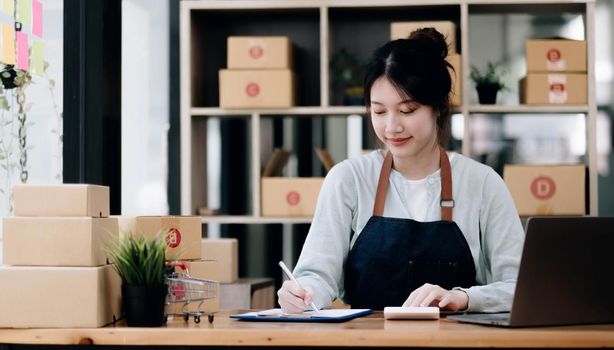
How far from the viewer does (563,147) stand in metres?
4.62

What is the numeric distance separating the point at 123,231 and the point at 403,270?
0.76 metres

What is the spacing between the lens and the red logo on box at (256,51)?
4.04 m

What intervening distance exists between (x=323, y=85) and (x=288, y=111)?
7.5 inches

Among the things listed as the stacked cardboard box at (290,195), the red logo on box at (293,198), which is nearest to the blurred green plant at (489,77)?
the stacked cardboard box at (290,195)

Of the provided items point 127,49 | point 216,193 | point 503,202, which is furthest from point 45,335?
point 216,193

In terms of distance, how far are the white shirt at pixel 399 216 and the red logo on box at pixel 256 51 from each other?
5.20 feet

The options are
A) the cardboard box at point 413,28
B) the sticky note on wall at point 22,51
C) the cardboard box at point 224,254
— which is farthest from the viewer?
the cardboard box at point 413,28

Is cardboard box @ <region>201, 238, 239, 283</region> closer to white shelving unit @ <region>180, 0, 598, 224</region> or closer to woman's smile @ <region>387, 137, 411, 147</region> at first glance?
white shelving unit @ <region>180, 0, 598, 224</region>

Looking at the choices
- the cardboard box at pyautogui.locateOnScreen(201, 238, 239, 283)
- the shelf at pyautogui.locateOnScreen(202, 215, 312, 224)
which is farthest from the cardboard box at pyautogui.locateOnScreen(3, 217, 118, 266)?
the shelf at pyautogui.locateOnScreen(202, 215, 312, 224)

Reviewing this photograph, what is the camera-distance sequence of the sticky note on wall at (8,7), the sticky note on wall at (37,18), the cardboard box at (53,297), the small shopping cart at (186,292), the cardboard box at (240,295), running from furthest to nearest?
1. the cardboard box at (240,295)
2. the sticky note on wall at (37,18)
3. the sticky note on wall at (8,7)
4. the small shopping cart at (186,292)
5. the cardboard box at (53,297)

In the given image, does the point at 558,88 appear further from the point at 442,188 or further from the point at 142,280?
the point at 142,280

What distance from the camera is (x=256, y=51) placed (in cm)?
405

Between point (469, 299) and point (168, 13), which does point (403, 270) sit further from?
point (168, 13)

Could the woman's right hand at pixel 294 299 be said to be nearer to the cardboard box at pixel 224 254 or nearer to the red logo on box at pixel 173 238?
the red logo on box at pixel 173 238
